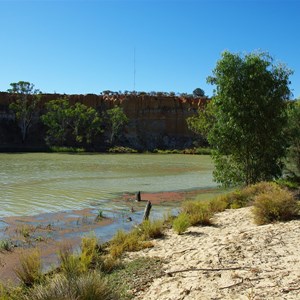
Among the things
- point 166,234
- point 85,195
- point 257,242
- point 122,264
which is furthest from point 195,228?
point 85,195

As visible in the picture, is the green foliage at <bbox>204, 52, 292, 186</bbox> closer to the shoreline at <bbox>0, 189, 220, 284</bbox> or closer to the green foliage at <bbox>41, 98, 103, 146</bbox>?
the shoreline at <bbox>0, 189, 220, 284</bbox>

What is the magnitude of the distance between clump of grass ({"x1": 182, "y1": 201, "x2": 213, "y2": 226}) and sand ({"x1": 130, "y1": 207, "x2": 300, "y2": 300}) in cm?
58

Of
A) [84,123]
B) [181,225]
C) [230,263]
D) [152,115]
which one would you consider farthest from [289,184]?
[152,115]

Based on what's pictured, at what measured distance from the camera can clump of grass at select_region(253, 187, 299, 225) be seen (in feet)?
33.6

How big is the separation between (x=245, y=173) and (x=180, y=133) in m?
59.3

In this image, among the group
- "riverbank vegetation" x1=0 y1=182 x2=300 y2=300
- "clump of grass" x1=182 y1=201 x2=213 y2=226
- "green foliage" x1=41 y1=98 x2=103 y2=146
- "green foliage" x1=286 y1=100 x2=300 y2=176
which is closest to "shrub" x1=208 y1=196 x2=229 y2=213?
"riverbank vegetation" x1=0 y1=182 x2=300 y2=300

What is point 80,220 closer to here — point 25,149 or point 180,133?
point 25,149

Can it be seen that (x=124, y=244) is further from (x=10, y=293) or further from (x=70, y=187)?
(x=70, y=187)

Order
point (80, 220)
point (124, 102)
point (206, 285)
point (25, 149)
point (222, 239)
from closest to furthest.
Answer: point (206, 285)
point (222, 239)
point (80, 220)
point (25, 149)
point (124, 102)

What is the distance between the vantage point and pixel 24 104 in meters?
65.8

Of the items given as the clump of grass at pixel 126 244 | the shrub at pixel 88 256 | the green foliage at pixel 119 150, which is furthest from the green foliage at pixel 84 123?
the shrub at pixel 88 256

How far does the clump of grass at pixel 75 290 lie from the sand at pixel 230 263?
0.79 meters

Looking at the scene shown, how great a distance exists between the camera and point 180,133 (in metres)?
76.4

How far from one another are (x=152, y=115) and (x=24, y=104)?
77.2ft
